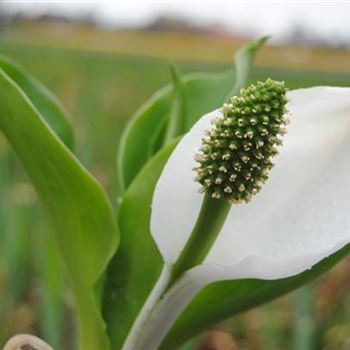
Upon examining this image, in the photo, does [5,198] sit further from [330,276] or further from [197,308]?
[197,308]

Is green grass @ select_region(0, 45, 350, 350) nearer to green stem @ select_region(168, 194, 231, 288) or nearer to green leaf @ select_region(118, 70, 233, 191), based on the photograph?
green leaf @ select_region(118, 70, 233, 191)

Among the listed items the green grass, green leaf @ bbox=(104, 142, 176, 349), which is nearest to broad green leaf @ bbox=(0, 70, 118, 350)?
green leaf @ bbox=(104, 142, 176, 349)

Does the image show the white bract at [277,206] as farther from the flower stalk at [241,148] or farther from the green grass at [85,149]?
the green grass at [85,149]

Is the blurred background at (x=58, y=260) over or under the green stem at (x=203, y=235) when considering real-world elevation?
under

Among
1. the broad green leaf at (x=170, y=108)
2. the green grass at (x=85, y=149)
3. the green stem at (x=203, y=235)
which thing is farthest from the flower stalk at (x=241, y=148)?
the green grass at (x=85, y=149)

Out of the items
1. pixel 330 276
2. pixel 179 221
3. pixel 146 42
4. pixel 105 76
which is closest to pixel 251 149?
pixel 179 221

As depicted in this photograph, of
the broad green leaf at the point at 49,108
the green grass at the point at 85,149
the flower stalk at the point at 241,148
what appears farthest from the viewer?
the green grass at the point at 85,149

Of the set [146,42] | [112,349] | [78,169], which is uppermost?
[78,169]
